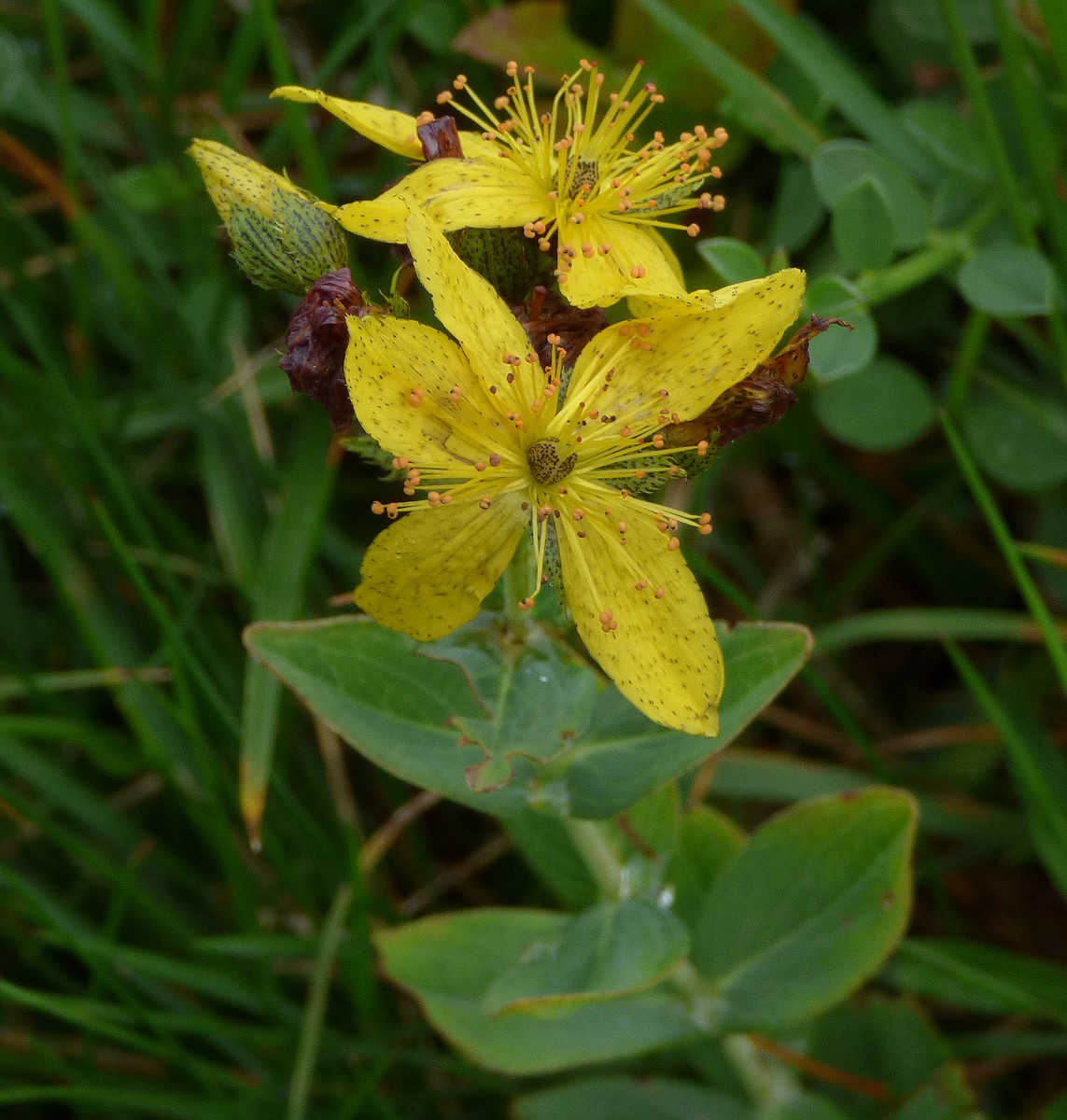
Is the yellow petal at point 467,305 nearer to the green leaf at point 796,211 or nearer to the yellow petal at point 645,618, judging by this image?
the yellow petal at point 645,618

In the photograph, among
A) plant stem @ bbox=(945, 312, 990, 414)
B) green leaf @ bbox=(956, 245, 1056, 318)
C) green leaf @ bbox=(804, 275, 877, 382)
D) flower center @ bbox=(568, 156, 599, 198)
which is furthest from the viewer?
plant stem @ bbox=(945, 312, 990, 414)

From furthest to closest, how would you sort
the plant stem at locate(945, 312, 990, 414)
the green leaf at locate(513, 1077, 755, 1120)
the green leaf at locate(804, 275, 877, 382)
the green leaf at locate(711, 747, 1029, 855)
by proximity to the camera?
the green leaf at locate(711, 747, 1029, 855) → the plant stem at locate(945, 312, 990, 414) → the green leaf at locate(513, 1077, 755, 1120) → the green leaf at locate(804, 275, 877, 382)

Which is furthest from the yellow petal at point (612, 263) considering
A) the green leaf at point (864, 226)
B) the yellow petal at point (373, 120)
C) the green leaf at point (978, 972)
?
the green leaf at point (978, 972)

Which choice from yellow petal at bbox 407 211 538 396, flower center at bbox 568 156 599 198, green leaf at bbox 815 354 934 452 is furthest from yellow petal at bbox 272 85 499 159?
green leaf at bbox 815 354 934 452

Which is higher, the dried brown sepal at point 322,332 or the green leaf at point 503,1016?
the dried brown sepal at point 322,332

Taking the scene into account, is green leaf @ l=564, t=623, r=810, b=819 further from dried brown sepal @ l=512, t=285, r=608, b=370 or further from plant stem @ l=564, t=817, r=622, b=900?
dried brown sepal @ l=512, t=285, r=608, b=370

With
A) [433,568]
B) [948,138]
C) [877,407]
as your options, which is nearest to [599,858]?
[433,568]

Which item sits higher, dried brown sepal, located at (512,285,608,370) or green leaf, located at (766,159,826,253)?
green leaf, located at (766,159,826,253)
